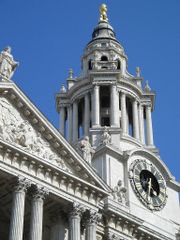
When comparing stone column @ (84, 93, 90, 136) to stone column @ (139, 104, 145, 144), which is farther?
stone column @ (139, 104, 145, 144)

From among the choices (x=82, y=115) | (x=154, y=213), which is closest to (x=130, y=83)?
(x=82, y=115)

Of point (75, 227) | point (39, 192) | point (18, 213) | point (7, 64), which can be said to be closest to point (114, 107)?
point (7, 64)

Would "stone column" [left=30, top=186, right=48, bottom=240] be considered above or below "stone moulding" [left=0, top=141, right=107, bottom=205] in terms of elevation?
below

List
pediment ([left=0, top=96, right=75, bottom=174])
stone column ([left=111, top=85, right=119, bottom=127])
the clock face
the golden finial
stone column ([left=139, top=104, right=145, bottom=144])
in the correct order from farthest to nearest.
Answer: the golden finial
stone column ([left=139, top=104, right=145, bottom=144])
stone column ([left=111, top=85, right=119, bottom=127])
the clock face
pediment ([left=0, top=96, right=75, bottom=174])

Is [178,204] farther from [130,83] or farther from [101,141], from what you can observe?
[130,83]

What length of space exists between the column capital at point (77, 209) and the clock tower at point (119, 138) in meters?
2.79

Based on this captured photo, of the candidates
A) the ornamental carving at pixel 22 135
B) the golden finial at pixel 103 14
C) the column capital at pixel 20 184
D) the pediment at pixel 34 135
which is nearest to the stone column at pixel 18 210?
the column capital at pixel 20 184

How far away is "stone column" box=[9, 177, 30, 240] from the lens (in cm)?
2719

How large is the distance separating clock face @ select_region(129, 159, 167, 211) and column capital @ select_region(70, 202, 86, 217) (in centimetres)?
700

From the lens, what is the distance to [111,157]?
1479 inches

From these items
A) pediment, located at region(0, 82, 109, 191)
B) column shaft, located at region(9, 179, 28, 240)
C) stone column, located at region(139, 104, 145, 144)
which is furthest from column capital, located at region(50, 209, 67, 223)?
stone column, located at region(139, 104, 145, 144)

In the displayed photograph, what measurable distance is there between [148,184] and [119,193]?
11.2ft

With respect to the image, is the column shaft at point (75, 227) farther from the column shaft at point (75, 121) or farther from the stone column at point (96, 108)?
the column shaft at point (75, 121)

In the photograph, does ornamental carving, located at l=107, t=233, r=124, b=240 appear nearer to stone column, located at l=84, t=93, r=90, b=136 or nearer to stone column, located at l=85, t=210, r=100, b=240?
stone column, located at l=85, t=210, r=100, b=240
